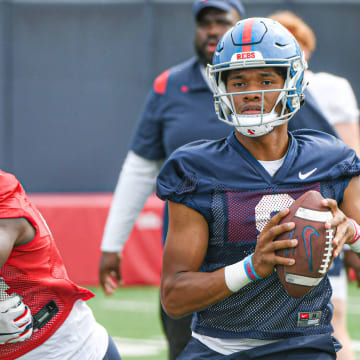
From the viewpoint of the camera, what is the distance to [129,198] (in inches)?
176

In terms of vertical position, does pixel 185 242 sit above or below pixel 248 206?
below

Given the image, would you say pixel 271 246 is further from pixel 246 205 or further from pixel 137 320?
pixel 137 320

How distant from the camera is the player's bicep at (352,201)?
2805 millimetres

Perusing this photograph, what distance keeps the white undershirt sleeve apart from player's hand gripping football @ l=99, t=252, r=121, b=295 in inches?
1.4

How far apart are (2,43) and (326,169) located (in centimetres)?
1080

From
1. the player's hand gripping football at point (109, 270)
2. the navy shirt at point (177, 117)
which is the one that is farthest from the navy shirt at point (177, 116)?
the player's hand gripping football at point (109, 270)

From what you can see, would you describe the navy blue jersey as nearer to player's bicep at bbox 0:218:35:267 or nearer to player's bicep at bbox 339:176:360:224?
player's bicep at bbox 339:176:360:224

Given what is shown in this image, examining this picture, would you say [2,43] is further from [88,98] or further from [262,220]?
[262,220]

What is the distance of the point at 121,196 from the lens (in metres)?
4.47

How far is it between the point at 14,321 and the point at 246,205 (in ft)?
2.88

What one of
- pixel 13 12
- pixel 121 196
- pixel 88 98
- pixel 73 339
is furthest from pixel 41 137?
pixel 73 339

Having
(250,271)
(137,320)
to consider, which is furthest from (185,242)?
(137,320)

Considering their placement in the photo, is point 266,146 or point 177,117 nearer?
point 266,146

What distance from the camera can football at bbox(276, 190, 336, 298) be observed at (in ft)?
7.99
